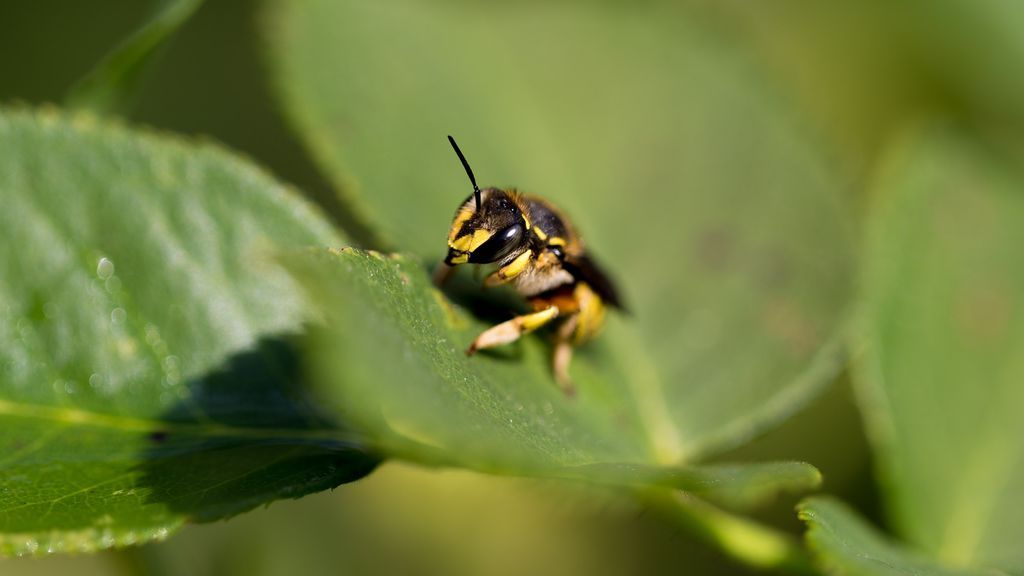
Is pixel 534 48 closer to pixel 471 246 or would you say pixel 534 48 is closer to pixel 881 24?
pixel 471 246

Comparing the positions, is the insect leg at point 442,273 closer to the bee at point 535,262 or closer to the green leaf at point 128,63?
the bee at point 535,262

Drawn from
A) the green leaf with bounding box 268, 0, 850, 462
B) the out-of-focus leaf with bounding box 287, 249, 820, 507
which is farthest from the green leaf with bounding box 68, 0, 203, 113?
the out-of-focus leaf with bounding box 287, 249, 820, 507

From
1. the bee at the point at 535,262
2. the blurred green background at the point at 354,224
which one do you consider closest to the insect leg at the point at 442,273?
the bee at the point at 535,262

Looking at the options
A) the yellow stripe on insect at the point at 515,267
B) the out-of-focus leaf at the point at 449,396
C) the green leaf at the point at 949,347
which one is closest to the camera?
the out-of-focus leaf at the point at 449,396

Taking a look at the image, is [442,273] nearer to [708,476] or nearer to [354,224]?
[708,476]

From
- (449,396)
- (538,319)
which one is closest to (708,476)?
(449,396)

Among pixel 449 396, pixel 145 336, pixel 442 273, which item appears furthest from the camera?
pixel 442 273
